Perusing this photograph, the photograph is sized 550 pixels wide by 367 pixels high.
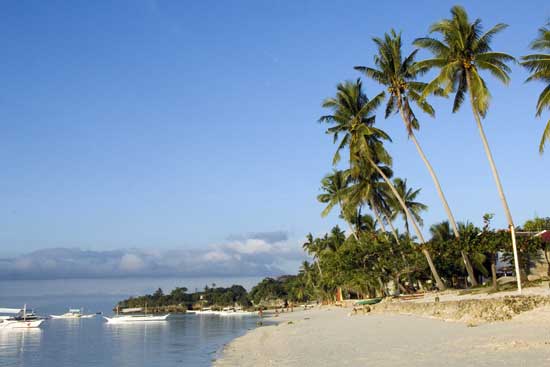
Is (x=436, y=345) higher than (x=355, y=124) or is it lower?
lower

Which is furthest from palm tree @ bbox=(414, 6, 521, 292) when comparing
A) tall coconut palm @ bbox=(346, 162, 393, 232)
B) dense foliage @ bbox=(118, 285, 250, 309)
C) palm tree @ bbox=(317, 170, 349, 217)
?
dense foliage @ bbox=(118, 285, 250, 309)

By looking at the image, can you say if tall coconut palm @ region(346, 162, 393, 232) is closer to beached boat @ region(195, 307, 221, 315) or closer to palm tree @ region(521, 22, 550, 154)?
palm tree @ region(521, 22, 550, 154)

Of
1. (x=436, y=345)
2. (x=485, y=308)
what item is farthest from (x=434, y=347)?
(x=485, y=308)

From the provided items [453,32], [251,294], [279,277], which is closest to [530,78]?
[453,32]

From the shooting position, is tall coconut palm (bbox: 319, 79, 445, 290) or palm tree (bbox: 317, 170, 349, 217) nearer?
tall coconut palm (bbox: 319, 79, 445, 290)

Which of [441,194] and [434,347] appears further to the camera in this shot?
[441,194]

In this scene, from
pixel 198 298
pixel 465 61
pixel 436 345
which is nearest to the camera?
pixel 436 345

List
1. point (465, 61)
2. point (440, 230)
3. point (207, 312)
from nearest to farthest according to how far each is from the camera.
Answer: point (465, 61) < point (440, 230) < point (207, 312)

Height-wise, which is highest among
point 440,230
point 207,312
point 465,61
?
point 465,61

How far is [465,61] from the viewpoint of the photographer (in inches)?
1072

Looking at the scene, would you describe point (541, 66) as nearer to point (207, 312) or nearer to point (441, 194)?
point (441, 194)

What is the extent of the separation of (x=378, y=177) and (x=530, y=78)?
1969 cm

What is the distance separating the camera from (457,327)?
17.9 m

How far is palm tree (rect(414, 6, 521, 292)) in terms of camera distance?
26375 mm
